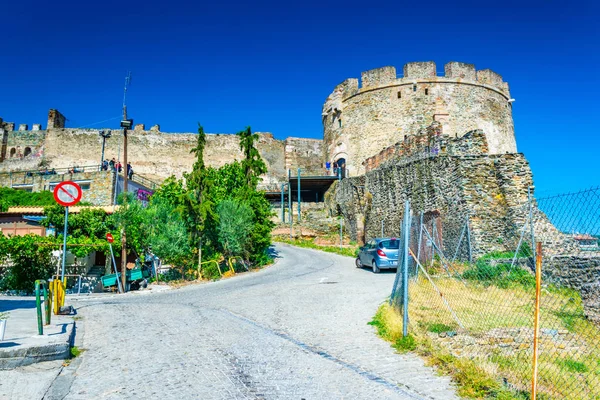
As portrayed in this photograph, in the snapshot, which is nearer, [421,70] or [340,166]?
[421,70]

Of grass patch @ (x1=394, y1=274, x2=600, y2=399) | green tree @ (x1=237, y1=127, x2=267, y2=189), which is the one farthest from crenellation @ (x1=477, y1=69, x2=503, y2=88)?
grass patch @ (x1=394, y1=274, x2=600, y2=399)

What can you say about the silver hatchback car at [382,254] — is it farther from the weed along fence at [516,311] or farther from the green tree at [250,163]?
the green tree at [250,163]

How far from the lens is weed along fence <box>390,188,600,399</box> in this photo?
5.20m

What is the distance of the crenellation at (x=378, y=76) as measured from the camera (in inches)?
1432

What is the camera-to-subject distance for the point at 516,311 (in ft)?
28.7

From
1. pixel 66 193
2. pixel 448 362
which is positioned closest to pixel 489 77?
pixel 66 193

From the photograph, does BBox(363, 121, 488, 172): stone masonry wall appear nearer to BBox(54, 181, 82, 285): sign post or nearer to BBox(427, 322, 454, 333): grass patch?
BBox(427, 322, 454, 333): grass patch

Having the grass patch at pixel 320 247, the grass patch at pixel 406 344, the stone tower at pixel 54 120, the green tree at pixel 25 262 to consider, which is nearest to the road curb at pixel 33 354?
the grass patch at pixel 406 344

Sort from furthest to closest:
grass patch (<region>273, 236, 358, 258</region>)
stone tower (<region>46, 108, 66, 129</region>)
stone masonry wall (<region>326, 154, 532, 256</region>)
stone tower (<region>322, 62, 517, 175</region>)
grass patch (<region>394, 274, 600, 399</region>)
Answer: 1. stone tower (<region>46, 108, 66, 129</region>)
2. stone tower (<region>322, 62, 517, 175</region>)
3. grass patch (<region>273, 236, 358, 258</region>)
4. stone masonry wall (<region>326, 154, 532, 256</region>)
5. grass patch (<region>394, 274, 600, 399</region>)

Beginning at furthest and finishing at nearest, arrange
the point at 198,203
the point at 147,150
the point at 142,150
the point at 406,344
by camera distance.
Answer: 1. the point at 147,150
2. the point at 142,150
3. the point at 198,203
4. the point at 406,344

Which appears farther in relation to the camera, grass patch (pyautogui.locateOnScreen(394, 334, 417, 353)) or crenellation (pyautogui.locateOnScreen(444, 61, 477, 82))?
crenellation (pyautogui.locateOnScreen(444, 61, 477, 82))

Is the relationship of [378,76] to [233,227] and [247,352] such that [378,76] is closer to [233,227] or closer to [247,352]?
[233,227]

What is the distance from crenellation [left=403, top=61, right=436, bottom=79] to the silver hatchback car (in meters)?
22.6

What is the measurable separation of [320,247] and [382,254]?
1231 centimetres
